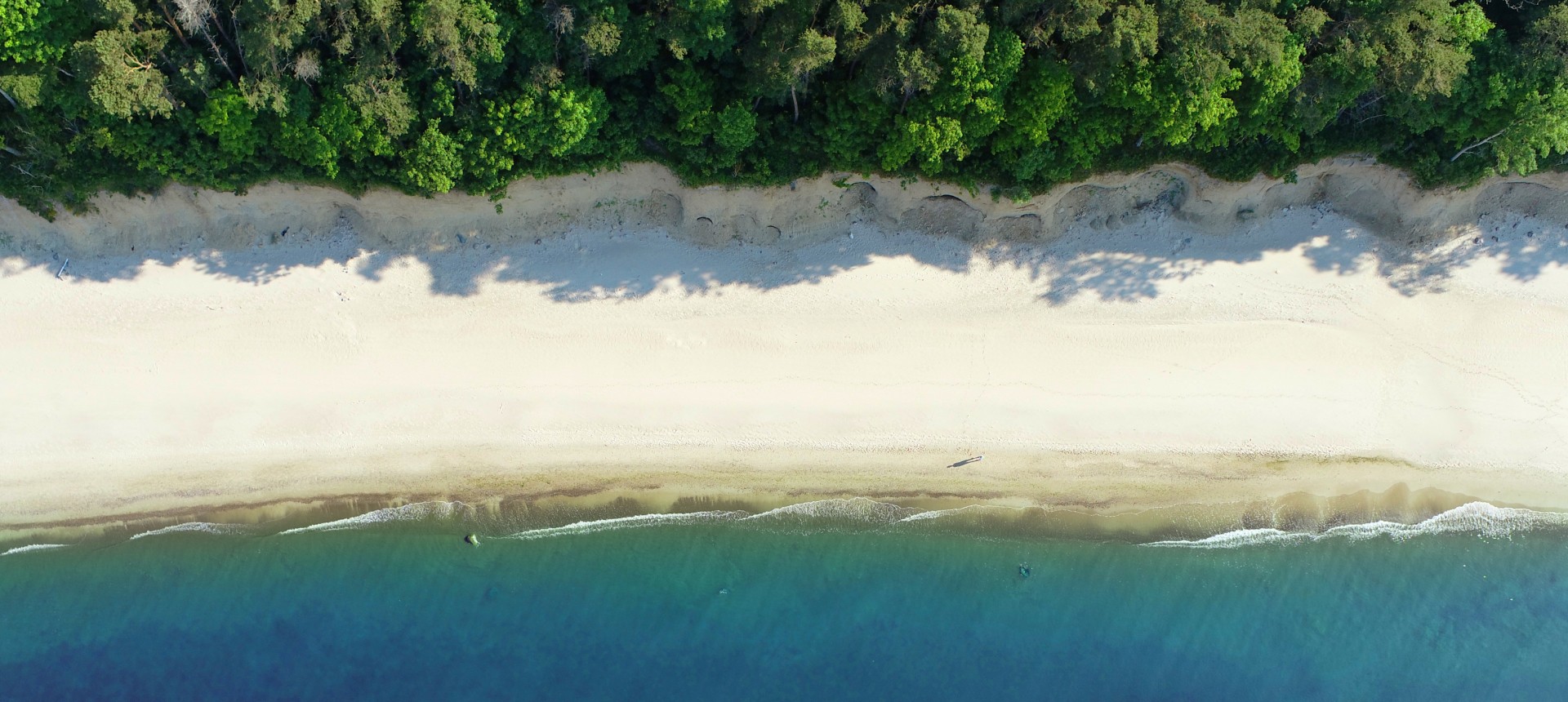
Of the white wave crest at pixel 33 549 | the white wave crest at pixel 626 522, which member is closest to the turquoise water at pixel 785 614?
the white wave crest at pixel 626 522

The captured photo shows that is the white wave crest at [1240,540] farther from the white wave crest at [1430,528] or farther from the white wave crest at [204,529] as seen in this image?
the white wave crest at [204,529]

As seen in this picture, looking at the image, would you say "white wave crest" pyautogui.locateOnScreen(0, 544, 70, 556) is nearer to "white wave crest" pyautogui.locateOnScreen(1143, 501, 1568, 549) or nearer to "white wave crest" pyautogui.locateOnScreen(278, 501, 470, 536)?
"white wave crest" pyautogui.locateOnScreen(278, 501, 470, 536)

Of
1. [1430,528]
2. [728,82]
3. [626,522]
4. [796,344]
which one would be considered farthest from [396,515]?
[1430,528]

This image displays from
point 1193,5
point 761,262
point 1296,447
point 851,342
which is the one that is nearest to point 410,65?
point 761,262

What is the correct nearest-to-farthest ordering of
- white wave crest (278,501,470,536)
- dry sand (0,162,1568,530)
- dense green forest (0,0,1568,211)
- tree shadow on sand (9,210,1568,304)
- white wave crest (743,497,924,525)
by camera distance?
dense green forest (0,0,1568,211)
dry sand (0,162,1568,530)
white wave crest (278,501,470,536)
tree shadow on sand (9,210,1568,304)
white wave crest (743,497,924,525)

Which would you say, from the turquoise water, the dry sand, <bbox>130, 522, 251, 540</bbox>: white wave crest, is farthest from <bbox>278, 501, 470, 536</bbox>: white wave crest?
<bbox>130, 522, 251, 540</bbox>: white wave crest

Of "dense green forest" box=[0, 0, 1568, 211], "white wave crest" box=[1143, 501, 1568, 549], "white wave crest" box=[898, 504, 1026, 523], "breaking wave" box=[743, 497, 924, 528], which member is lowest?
"white wave crest" box=[1143, 501, 1568, 549]
